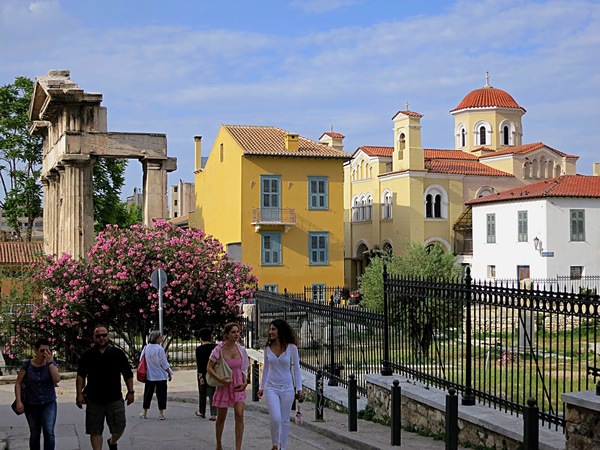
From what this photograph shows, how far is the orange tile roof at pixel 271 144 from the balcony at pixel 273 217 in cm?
286

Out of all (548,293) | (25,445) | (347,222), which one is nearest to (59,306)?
(25,445)

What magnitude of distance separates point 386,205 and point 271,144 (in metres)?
12.2

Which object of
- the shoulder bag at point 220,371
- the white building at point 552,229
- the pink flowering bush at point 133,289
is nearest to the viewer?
the shoulder bag at point 220,371

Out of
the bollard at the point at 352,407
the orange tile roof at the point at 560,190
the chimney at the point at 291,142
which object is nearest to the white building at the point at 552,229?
the orange tile roof at the point at 560,190

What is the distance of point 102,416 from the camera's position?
30.3ft

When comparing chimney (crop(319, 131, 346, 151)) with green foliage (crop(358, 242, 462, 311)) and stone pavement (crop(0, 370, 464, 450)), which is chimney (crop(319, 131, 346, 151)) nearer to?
green foliage (crop(358, 242, 462, 311))

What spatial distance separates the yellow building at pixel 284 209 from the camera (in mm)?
43406

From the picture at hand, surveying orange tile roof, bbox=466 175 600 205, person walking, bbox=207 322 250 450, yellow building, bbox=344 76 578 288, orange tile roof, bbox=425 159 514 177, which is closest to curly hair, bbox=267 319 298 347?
person walking, bbox=207 322 250 450

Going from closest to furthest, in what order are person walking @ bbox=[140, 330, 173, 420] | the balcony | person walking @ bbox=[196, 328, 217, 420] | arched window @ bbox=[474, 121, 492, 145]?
person walking @ bbox=[196, 328, 217, 420], person walking @ bbox=[140, 330, 173, 420], the balcony, arched window @ bbox=[474, 121, 492, 145]

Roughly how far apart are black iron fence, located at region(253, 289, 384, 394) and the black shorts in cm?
441

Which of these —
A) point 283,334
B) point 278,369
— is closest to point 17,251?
point 283,334

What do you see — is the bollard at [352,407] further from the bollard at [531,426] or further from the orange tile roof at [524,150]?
the orange tile roof at [524,150]

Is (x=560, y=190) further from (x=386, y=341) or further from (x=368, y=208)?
(x=386, y=341)

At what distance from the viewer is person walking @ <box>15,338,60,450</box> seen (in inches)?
367
